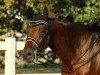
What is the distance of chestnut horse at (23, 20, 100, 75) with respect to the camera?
487 centimetres

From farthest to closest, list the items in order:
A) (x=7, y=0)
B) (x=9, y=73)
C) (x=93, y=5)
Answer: (x=93, y=5) < (x=7, y=0) < (x=9, y=73)

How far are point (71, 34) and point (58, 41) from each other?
0.21m

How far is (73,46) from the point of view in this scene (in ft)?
16.2

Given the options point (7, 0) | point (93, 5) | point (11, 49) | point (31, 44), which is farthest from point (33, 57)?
point (93, 5)

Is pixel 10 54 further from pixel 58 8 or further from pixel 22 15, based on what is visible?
pixel 58 8

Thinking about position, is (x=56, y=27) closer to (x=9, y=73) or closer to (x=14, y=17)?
(x=9, y=73)

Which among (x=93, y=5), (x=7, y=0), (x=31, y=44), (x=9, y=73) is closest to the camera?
(x=31, y=44)

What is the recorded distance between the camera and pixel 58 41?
491 cm

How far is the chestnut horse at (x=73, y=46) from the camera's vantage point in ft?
16.0

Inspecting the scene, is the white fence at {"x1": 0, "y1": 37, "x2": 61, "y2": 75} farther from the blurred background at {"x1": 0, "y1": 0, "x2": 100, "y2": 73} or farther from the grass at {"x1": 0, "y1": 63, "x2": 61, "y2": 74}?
the blurred background at {"x1": 0, "y1": 0, "x2": 100, "y2": 73}

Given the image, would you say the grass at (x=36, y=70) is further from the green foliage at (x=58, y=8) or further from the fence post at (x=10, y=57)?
the fence post at (x=10, y=57)

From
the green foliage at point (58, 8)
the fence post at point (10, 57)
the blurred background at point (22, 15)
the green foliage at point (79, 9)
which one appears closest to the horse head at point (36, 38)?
the fence post at point (10, 57)

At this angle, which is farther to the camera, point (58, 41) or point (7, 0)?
point (7, 0)

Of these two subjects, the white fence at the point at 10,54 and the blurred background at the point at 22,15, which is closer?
the white fence at the point at 10,54
